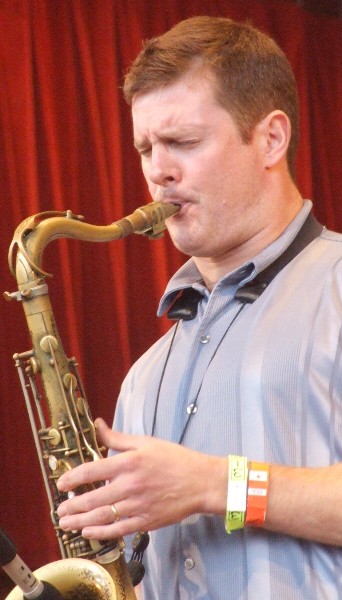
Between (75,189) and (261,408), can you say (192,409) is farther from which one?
(75,189)

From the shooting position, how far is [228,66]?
190cm

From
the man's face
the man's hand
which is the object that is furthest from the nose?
the man's hand

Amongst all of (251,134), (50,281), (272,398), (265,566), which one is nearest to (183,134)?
(251,134)

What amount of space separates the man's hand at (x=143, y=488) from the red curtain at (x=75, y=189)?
182 centimetres

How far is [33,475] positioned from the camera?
10.9 ft

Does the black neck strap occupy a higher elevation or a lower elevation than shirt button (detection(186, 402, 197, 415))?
higher

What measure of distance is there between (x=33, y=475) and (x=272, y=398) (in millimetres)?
1900

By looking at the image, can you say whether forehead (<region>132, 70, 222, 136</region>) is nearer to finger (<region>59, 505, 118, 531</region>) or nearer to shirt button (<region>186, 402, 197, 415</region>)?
shirt button (<region>186, 402, 197, 415</region>)

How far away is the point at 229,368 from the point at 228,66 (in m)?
0.66

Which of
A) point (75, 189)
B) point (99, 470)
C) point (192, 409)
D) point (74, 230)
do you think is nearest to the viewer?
point (99, 470)

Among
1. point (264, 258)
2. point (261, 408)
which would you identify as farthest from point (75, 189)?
point (261, 408)

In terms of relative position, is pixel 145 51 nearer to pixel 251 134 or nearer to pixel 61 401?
pixel 251 134

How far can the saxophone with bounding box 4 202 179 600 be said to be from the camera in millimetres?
1672

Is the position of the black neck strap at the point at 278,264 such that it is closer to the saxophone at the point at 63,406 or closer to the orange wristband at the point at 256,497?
the saxophone at the point at 63,406
